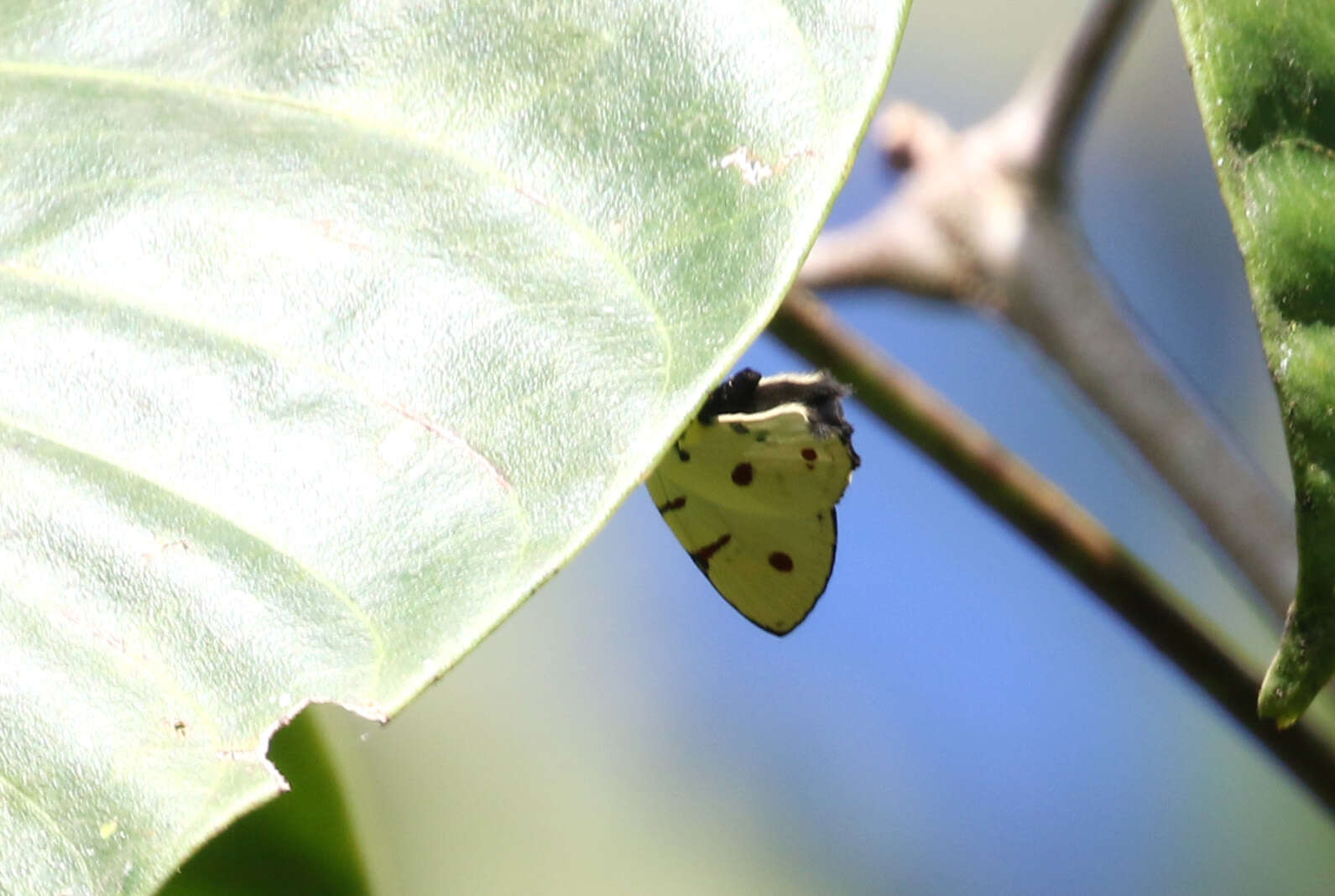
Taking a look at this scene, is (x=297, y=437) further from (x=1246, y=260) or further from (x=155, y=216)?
(x=1246, y=260)

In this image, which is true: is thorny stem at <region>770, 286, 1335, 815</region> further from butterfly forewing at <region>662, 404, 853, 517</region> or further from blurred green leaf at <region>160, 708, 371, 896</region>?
blurred green leaf at <region>160, 708, 371, 896</region>

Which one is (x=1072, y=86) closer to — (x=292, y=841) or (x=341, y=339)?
(x=341, y=339)

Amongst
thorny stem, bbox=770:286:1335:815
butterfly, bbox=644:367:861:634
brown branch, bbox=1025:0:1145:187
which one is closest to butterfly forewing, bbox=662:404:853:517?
butterfly, bbox=644:367:861:634

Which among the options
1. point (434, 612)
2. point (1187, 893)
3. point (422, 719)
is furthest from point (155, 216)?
point (1187, 893)

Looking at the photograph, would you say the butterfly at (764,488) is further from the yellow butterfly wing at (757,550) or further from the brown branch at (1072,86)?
the brown branch at (1072,86)

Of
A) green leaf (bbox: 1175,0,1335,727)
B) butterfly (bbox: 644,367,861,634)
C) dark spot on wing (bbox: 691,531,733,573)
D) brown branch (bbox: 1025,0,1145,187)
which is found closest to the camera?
green leaf (bbox: 1175,0,1335,727)

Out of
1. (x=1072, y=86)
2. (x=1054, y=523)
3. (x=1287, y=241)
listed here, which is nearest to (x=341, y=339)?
(x=1287, y=241)

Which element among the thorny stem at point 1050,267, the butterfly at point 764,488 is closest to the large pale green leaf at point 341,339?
the butterfly at point 764,488
